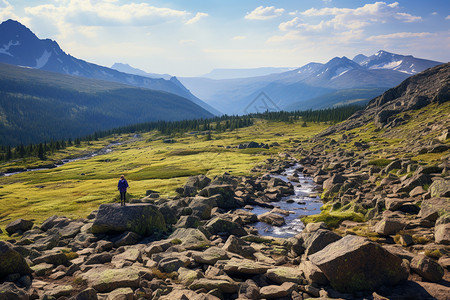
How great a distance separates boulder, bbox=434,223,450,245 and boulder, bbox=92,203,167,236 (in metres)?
25.5

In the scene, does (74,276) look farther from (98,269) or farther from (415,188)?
(415,188)

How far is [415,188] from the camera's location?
3438cm

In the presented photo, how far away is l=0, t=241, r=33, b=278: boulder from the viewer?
19.1 meters

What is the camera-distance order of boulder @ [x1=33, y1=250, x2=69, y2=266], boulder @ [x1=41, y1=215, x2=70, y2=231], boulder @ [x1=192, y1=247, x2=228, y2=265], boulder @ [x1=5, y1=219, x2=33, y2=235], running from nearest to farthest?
boulder @ [x1=192, y1=247, x2=228, y2=265]
boulder @ [x1=33, y1=250, x2=69, y2=266]
boulder @ [x1=41, y1=215, x2=70, y2=231]
boulder @ [x1=5, y1=219, x2=33, y2=235]

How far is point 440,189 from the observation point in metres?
29.3

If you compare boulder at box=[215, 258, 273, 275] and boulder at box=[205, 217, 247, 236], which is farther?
boulder at box=[205, 217, 247, 236]

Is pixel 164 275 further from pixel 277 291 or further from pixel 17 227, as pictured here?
pixel 17 227

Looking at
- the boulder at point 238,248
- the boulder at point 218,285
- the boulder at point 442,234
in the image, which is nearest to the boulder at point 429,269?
the boulder at point 442,234

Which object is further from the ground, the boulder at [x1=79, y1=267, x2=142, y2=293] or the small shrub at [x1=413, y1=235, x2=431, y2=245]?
the small shrub at [x1=413, y1=235, x2=431, y2=245]

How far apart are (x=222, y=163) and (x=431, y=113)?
83.7 metres

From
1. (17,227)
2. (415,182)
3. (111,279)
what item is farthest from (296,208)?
(17,227)

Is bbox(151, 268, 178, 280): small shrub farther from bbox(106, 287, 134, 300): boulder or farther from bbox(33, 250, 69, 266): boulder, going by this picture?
bbox(33, 250, 69, 266): boulder

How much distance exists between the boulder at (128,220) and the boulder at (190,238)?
9.90 feet

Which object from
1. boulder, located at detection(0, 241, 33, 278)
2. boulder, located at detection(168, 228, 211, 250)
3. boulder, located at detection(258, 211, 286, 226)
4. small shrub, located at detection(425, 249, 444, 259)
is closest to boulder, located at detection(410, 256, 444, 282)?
small shrub, located at detection(425, 249, 444, 259)
